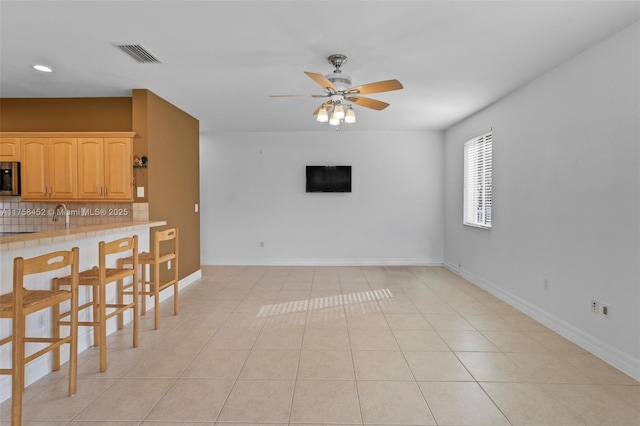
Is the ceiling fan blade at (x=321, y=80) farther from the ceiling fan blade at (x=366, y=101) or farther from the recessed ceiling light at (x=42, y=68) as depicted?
the recessed ceiling light at (x=42, y=68)

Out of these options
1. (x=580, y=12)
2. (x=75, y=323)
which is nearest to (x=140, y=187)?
(x=75, y=323)

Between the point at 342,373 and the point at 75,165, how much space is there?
3984 millimetres

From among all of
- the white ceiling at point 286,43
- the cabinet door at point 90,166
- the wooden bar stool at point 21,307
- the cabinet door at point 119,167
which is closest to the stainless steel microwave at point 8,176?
the cabinet door at point 90,166

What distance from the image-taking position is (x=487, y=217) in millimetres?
5172

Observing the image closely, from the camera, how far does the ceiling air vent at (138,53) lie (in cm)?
310

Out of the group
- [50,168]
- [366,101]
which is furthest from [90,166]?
[366,101]

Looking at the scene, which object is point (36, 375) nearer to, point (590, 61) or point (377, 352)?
point (377, 352)

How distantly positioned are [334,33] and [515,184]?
2.95m

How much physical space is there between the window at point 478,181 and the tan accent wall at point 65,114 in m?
4.97

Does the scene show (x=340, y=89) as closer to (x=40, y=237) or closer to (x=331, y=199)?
(x=40, y=237)

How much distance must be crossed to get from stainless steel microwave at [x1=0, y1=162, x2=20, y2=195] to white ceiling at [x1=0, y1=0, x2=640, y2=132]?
929 mm

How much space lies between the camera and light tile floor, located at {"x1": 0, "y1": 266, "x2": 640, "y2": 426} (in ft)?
7.16

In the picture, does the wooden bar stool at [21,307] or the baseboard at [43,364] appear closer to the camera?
the wooden bar stool at [21,307]

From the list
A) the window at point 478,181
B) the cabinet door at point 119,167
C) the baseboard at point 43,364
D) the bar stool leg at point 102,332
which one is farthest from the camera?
the window at point 478,181
